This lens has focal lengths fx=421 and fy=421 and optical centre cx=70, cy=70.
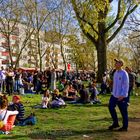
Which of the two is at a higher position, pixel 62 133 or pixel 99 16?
pixel 99 16

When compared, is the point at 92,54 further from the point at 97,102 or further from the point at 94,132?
the point at 94,132

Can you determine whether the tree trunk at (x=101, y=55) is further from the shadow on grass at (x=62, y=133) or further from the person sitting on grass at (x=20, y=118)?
the shadow on grass at (x=62, y=133)

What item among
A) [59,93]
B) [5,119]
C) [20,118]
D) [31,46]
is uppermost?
[31,46]

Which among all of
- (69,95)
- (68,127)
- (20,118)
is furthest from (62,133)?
(69,95)

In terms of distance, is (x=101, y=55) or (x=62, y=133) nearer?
(x=62, y=133)

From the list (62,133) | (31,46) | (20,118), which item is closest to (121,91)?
(62,133)

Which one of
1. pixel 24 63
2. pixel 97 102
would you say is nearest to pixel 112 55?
pixel 24 63

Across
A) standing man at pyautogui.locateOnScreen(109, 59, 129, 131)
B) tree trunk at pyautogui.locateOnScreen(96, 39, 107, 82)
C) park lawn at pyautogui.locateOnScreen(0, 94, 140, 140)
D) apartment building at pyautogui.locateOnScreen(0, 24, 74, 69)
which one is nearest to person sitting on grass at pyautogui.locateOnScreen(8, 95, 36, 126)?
park lawn at pyautogui.locateOnScreen(0, 94, 140, 140)

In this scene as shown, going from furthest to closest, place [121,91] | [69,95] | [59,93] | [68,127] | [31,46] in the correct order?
[31,46]
[69,95]
[59,93]
[68,127]
[121,91]

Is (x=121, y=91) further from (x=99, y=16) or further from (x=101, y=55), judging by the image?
(x=101, y=55)

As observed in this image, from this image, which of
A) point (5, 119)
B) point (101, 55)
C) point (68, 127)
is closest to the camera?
point (5, 119)

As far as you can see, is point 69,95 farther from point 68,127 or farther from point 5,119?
point 5,119

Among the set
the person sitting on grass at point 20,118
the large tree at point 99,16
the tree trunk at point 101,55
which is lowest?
the person sitting on grass at point 20,118

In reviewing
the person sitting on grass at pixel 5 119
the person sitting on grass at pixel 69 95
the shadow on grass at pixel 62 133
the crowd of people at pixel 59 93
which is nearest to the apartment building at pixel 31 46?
the crowd of people at pixel 59 93
